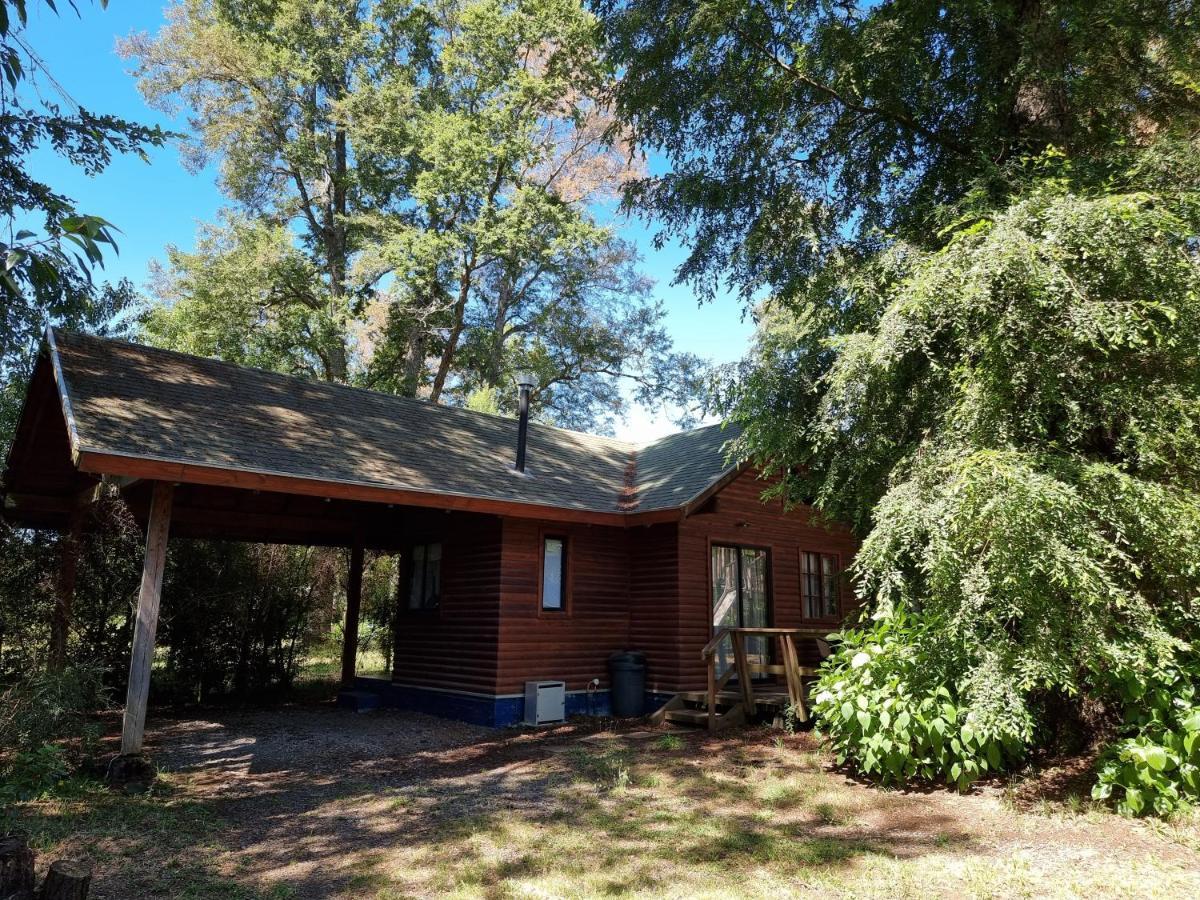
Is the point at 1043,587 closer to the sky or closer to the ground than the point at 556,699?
closer to the sky

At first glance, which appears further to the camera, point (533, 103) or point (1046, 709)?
point (533, 103)

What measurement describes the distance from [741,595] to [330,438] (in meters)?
6.72

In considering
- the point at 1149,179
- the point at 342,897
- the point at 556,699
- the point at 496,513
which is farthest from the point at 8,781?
the point at 1149,179

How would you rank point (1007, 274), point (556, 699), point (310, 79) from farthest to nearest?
point (310, 79) < point (556, 699) < point (1007, 274)

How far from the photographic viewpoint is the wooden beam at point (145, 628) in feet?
22.5

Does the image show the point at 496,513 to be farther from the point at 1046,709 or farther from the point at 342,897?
the point at 1046,709

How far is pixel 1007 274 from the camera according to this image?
578 centimetres

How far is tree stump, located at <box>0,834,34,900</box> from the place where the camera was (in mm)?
3357

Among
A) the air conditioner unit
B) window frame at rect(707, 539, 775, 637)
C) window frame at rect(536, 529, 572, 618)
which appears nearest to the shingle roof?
window frame at rect(536, 529, 572, 618)

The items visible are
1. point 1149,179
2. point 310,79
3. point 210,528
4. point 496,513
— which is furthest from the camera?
point 310,79

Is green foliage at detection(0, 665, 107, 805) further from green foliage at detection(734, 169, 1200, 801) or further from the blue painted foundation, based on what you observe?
green foliage at detection(734, 169, 1200, 801)

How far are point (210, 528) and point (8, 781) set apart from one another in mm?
5938

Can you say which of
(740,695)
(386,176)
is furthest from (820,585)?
(386,176)

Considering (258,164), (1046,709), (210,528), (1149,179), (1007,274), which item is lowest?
(1046,709)
